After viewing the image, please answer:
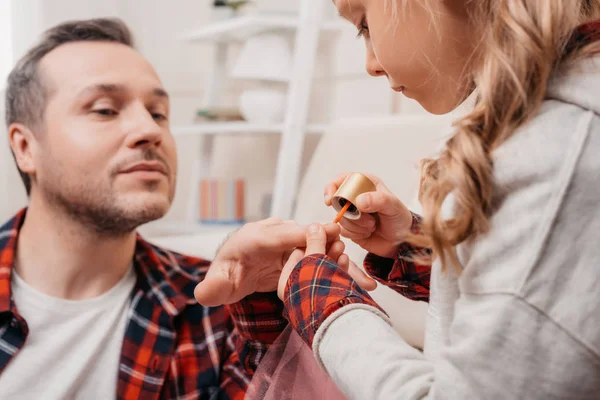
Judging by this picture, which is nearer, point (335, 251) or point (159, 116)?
point (335, 251)

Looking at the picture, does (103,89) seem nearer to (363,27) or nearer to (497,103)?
(363,27)

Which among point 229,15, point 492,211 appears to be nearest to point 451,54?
point 492,211

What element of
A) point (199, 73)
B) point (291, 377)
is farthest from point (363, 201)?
point (199, 73)

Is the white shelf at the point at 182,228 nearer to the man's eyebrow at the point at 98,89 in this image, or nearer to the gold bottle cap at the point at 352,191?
the man's eyebrow at the point at 98,89

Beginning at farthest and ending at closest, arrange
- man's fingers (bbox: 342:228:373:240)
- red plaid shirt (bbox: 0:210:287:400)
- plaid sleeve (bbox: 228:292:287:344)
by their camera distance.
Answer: red plaid shirt (bbox: 0:210:287:400)
plaid sleeve (bbox: 228:292:287:344)
man's fingers (bbox: 342:228:373:240)

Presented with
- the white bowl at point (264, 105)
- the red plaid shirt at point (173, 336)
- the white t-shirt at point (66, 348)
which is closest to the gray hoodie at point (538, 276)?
the red plaid shirt at point (173, 336)

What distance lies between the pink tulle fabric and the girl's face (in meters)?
0.37

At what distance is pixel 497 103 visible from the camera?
0.57m

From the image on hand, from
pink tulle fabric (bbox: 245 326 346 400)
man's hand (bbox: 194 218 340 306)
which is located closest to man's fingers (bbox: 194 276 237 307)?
man's hand (bbox: 194 218 340 306)

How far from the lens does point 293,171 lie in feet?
7.49

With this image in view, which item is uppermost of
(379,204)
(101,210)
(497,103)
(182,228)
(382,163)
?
(497,103)

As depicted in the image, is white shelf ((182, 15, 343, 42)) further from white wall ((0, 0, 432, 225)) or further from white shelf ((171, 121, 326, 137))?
white shelf ((171, 121, 326, 137))

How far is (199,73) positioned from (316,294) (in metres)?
2.48

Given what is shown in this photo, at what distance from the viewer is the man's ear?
1365mm
